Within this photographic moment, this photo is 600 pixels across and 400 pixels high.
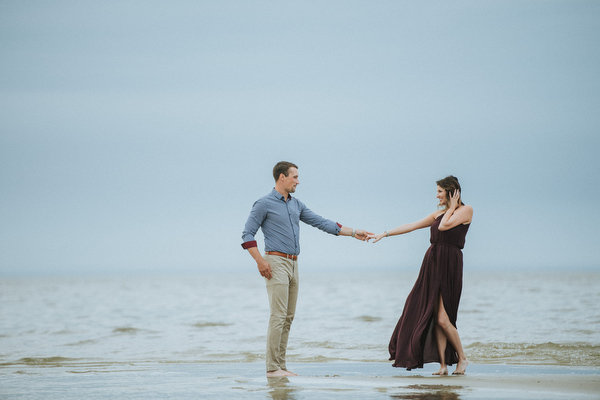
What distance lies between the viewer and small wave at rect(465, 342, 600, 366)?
889cm

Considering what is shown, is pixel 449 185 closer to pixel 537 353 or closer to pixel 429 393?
pixel 429 393

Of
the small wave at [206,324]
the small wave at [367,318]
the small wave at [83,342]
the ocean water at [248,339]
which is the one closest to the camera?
the ocean water at [248,339]

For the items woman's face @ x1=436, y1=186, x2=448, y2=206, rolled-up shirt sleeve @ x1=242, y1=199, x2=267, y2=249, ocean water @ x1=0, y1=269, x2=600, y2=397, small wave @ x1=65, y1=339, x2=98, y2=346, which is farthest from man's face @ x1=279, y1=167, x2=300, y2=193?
small wave @ x1=65, y1=339, x2=98, y2=346

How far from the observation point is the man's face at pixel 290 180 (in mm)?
7234

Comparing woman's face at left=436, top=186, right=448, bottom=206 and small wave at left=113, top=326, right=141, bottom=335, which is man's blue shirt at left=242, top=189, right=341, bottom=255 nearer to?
woman's face at left=436, top=186, right=448, bottom=206

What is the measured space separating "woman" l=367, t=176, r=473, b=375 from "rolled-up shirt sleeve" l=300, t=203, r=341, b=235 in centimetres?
116

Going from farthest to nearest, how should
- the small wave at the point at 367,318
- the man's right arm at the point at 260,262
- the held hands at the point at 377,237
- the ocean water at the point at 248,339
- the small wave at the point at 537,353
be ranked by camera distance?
the small wave at the point at 367,318 < the ocean water at the point at 248,339 < the small wave at the point at 537,353 < the held hands at the point at 377,237 < the man's right arm at the point at 260,262

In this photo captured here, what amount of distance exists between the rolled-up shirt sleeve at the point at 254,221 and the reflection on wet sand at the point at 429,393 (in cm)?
228

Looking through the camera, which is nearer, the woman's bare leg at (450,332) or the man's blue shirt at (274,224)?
the woman's bare leg at (450,332)

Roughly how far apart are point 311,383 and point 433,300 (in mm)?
1633

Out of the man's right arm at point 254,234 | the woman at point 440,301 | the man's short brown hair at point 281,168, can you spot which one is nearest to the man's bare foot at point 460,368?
the woman at point 440,301

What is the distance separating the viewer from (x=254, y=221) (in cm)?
713

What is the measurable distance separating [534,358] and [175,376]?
16.9ft

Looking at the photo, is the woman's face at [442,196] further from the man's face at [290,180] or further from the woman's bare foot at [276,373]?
the woman's bare foot at [276,373]
